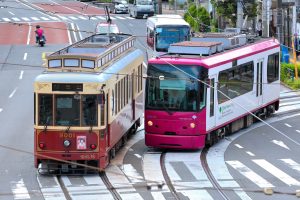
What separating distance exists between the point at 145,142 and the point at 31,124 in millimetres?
6672

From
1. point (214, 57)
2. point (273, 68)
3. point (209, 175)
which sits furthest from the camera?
point (273, 68)

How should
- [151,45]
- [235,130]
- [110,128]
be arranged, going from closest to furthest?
[110,128]
[235,130]
[151,45]

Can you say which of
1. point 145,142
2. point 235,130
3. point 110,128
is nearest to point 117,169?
point 110,128

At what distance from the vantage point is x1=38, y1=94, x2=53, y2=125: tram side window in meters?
25.8

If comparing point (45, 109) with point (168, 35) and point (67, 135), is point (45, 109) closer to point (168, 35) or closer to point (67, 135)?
point (67, 135)

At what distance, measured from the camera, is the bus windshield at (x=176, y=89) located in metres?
29.2

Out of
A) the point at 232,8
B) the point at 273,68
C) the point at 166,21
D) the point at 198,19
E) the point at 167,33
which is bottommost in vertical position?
the point at 273,68

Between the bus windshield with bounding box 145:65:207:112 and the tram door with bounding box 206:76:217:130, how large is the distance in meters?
0.46

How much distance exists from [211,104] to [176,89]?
1476 millimetres

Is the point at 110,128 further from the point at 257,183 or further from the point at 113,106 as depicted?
the point at 257,183

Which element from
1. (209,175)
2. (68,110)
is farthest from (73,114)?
(209,175)

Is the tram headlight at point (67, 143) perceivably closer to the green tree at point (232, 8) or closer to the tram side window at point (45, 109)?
the tram side window at point (45, 109)

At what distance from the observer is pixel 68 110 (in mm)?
25734

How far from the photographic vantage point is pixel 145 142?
30.2 m
